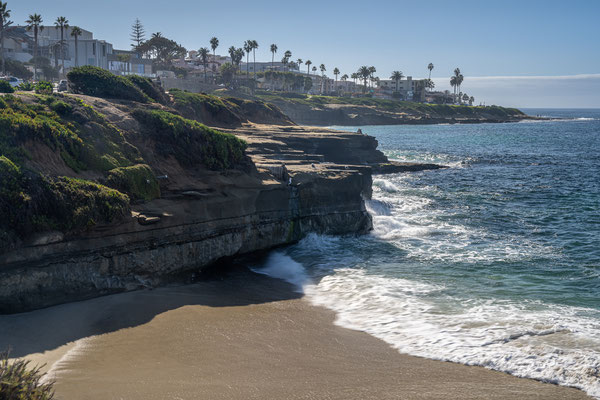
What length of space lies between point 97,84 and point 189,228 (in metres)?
12.2

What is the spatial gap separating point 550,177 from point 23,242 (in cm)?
4156

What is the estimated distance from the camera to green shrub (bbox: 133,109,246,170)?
20.6 m

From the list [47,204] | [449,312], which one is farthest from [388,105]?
[47,204]

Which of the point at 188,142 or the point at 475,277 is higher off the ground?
the point at 188,142

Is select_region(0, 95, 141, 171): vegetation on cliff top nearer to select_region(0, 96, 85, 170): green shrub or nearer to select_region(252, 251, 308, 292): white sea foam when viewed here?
select_region(0, 96, 85, 170): green shrub

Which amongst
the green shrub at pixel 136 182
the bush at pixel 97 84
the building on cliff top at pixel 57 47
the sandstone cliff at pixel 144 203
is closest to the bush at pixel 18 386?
the sandstone cliff at pixel 144 203

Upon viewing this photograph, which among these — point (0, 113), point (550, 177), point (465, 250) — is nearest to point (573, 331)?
point (465, 250)

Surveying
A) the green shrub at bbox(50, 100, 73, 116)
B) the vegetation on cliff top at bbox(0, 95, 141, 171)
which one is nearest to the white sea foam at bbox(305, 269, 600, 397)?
the vegetation on cliff top at bbox(0, 95, 141, 171)

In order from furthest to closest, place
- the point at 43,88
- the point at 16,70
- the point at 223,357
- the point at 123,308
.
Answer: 1. the point at 16,70
2. the point at 43,88
3. the point at 123,308
4. the point at 223,357

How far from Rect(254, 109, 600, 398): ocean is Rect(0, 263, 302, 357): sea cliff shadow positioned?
144 cm

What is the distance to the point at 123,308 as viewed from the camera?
45.9 ft

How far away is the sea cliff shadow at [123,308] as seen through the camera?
12.0 meters

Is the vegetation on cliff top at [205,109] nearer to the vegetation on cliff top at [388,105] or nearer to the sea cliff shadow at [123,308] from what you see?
the sea cliff shadow at [123,308]

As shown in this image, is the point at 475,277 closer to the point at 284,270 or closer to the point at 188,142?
the point at 284,270
